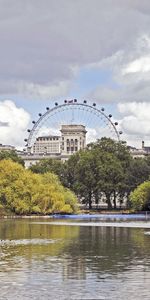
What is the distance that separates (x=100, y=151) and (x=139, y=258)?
11424cm

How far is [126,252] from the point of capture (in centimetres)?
3512

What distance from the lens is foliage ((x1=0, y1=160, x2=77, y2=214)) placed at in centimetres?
9750

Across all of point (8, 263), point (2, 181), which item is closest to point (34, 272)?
point (8, 263)

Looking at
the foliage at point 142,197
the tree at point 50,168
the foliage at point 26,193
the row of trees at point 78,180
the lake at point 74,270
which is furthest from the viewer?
the tree at point 50,168

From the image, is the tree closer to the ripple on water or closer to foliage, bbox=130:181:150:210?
foliage, bbox=130:181:150:210

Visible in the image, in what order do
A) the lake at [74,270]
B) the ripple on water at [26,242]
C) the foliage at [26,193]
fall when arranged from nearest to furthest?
the lake at [74,270], the ripple on water at [26,242], the foliage at [26,193]

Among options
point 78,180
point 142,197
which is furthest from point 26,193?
point 78,180

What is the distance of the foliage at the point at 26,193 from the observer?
3839 inches

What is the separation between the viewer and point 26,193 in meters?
98.6

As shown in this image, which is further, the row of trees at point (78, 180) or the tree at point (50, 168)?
the tree at point (50, 168)

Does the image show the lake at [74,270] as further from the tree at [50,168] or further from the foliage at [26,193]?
the tree at [50,168]

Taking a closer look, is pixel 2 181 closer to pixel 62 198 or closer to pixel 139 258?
pixel 62 198

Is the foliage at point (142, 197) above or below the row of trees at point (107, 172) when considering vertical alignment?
below

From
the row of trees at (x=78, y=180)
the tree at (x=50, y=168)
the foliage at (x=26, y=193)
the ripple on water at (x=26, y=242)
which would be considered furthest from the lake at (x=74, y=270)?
the tree at (x=50, y=168)
